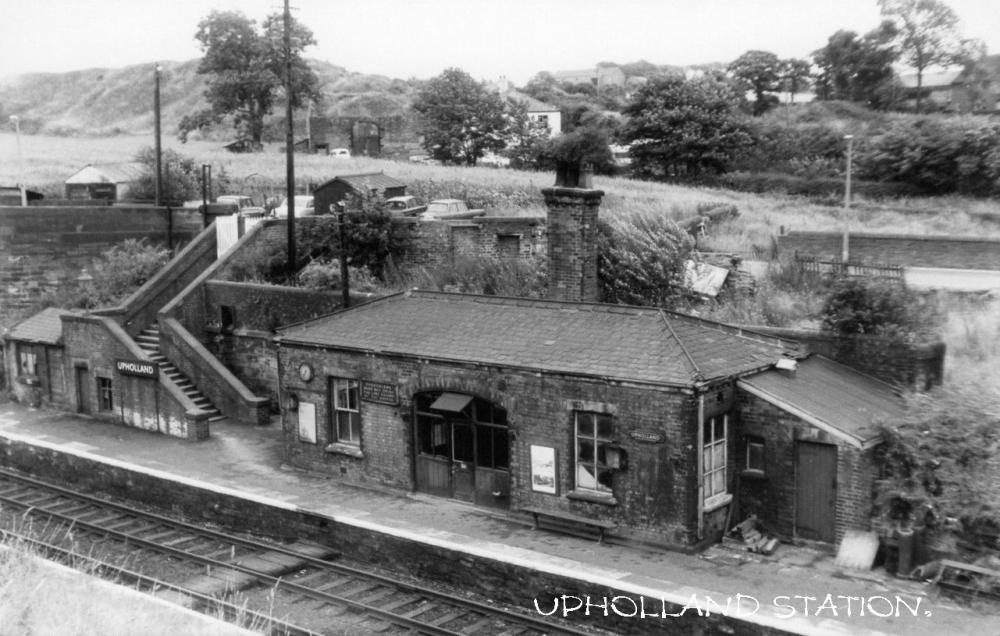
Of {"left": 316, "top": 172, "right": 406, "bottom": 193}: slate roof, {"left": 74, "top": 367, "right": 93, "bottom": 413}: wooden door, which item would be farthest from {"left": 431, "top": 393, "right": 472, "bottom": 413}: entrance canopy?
{"left": 316, "top": 172, "right": 406, "bottom": 193}: slate roof

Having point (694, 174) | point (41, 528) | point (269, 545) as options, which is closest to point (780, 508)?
point (269, 545)

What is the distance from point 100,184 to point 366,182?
41.3 ft

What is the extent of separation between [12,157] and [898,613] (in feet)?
214

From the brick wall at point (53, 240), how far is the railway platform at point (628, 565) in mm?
11973

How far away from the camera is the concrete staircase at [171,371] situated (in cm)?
2803

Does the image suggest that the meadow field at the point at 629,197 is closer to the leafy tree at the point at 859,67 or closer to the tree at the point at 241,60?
the tree at the point at 241,60

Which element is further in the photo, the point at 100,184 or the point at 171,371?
the point at 100,184

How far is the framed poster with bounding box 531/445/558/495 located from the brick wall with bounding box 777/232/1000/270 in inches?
621

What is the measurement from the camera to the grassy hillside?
102 m

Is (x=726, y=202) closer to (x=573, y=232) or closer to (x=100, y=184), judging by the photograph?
(x=573, y=232)

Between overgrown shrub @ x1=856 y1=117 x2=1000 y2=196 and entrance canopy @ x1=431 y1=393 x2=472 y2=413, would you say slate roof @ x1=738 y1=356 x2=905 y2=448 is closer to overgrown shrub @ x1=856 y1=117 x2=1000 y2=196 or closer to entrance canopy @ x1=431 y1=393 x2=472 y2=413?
entrance canopy @ x1=431 y1=393 x2=472 y2=413

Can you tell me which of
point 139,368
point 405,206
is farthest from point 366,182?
point 139,368

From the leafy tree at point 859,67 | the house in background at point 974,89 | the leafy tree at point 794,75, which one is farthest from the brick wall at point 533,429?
the leafy tree at point 794,75

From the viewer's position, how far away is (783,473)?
56.7 ft
